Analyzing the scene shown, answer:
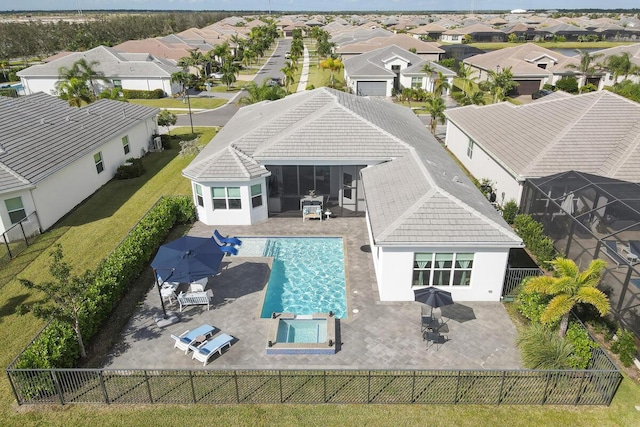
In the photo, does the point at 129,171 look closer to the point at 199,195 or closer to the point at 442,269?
the point at 199,195

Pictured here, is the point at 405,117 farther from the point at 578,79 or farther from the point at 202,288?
the point at 578,79

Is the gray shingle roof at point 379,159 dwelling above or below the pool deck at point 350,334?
above

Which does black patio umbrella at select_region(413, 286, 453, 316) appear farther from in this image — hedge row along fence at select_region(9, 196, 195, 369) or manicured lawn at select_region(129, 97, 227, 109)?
manicured lawn at select_region(129, 97, 227, 109)

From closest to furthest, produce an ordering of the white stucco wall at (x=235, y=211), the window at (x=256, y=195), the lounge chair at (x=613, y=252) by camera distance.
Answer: the lounge chair at (x=613, y=252)
the white stucco wall at (x=235, y=211)
the window at (x=256, y=195)

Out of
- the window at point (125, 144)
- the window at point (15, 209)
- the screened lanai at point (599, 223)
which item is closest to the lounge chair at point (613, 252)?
the screened lanai at point (599, 223)

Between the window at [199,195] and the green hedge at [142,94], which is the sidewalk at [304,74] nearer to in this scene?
the green hedge at [142,94]

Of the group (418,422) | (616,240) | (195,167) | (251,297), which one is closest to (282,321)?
(251,297)

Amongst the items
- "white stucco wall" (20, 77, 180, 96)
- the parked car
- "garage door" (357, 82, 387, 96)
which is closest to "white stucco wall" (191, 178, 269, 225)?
"garage door" (357, 82, 387, 96)
